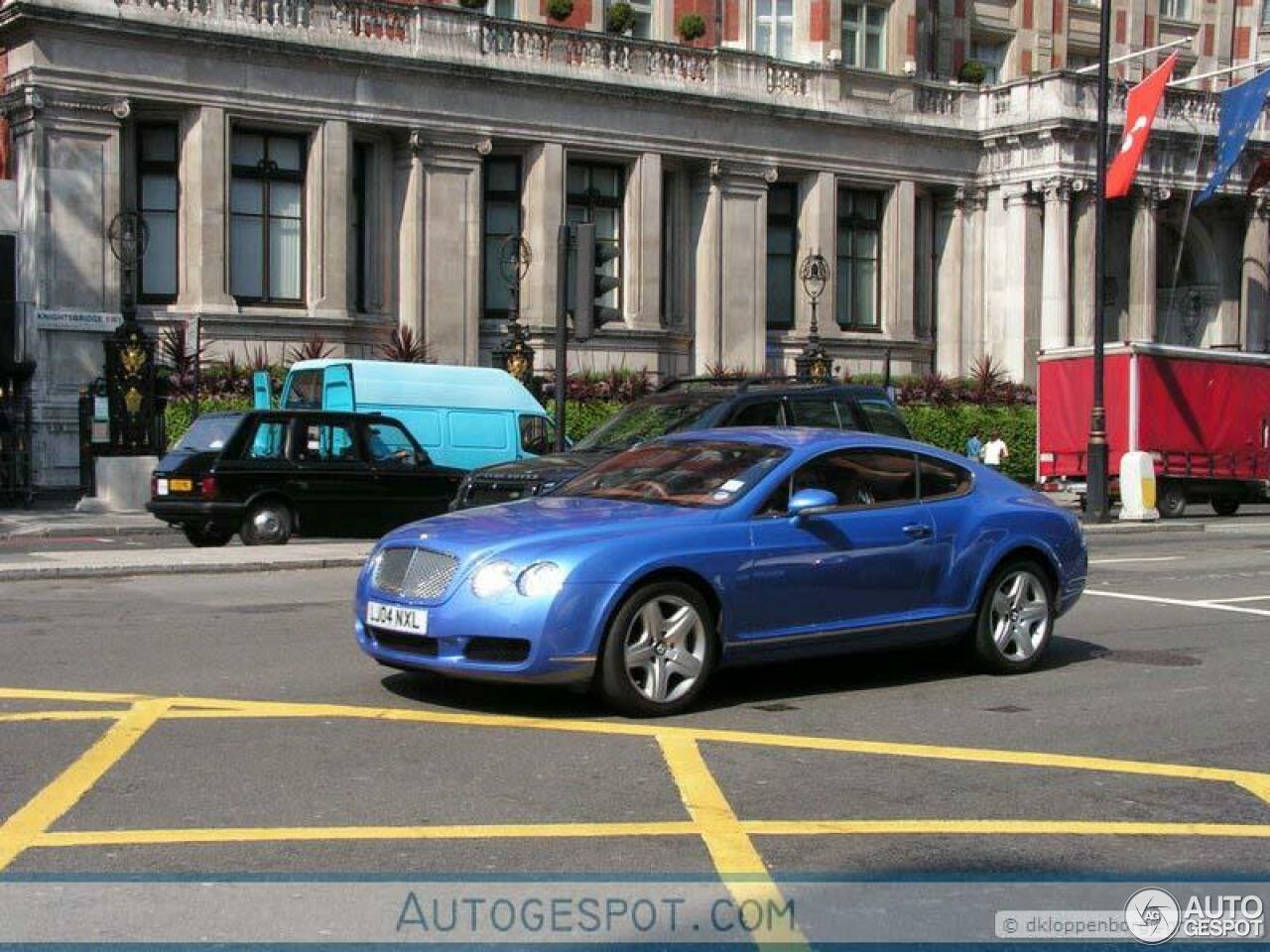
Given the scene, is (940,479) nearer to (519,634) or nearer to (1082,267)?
(519,634)

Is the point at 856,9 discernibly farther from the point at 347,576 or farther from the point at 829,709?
the point at 829,709

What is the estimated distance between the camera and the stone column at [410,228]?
122 ft

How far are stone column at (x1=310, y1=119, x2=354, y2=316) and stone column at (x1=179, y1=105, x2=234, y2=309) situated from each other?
82.9 inches

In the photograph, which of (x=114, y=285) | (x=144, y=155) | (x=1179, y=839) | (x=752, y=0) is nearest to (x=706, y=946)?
(x=1179, y=839)

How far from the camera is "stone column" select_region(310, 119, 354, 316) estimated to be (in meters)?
35.9

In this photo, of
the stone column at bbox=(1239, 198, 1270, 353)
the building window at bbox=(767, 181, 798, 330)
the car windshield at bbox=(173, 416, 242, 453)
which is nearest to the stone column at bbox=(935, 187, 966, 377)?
the building window at bbox=(767, 181, 798, 330)

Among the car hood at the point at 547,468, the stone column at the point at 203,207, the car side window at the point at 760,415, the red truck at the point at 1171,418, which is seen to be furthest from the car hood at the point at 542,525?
the stone column at the point at 203,207

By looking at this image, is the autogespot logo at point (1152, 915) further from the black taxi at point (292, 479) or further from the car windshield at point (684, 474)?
the black taxi at point (292, 479)

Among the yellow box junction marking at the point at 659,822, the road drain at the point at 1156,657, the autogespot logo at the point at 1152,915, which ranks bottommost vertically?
the road drain at the point at 1156,657

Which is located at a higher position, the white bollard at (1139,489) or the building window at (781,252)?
the building window at (781,252)

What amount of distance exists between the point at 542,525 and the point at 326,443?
12.9 meters

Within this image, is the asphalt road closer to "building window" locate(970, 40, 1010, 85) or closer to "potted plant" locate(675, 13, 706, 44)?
"potted plant" locate(675, 13, 706, 44)

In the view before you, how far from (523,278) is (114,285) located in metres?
9.67

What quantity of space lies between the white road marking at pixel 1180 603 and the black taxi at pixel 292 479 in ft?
31.8
